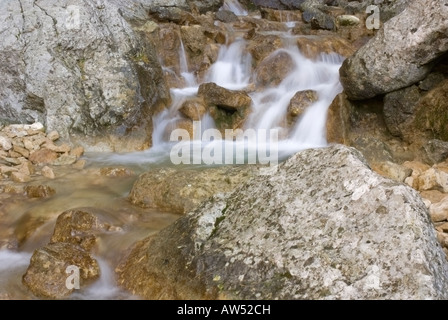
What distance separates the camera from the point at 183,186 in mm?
5473

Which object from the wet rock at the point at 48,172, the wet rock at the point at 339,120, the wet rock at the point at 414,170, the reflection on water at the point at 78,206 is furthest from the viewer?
Result: the wet rock at the point at 339,120

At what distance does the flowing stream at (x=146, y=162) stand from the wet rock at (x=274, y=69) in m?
0.12

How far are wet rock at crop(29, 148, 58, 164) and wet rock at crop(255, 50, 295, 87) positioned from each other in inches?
228

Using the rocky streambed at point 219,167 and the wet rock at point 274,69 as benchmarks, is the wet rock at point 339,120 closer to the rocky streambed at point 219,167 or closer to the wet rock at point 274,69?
the rocky streambed at point 219,167

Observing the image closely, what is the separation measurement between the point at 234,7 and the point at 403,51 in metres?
11.4

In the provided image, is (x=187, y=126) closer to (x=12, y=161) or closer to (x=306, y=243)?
(x=12, y=161)

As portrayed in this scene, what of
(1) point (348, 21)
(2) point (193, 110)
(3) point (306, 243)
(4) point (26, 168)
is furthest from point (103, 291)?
(1) point (348, 21)

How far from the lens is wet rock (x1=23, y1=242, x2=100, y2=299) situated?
11.6 ft

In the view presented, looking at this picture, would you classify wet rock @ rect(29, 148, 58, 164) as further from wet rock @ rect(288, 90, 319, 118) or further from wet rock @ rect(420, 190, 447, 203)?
wet rock @ rect(420, 190, 447, 203)

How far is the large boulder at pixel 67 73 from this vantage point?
852cm

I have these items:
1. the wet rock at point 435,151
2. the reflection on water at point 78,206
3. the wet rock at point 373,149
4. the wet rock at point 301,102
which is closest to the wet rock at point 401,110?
the wet rock at point 373,149

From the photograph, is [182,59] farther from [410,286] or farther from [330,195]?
[410,286]
